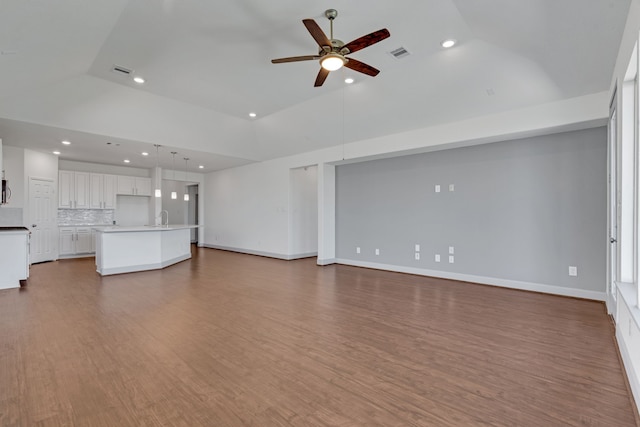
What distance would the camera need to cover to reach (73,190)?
8438 millimetres

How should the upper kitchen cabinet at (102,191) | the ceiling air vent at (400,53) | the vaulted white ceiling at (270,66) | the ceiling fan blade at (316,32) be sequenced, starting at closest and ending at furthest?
the ceiling fan blade at (316,32) < the vaulted white ceiling at (270,66) < the ceiling air vent at (400,53) < the upper kitchen cabinet at (102,191)

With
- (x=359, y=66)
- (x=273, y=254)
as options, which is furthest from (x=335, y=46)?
(x=273, y=254)

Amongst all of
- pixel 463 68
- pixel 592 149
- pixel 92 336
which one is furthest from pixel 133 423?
pixel 592 149

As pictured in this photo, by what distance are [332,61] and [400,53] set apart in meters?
1.45

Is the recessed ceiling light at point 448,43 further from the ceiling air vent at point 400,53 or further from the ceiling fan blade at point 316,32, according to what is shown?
the ceiling fan blade at point 316,32

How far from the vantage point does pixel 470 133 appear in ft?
16.7

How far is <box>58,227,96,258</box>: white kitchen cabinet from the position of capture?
834 cm

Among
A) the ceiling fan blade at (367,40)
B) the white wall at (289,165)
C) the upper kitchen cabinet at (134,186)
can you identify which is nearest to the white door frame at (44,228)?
the upper kitchen cabinet at (134,186)

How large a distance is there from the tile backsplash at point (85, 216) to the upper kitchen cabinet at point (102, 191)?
0.31 m

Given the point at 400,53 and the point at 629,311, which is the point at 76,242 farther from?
the point at 629,311

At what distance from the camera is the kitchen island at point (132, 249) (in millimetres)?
6061

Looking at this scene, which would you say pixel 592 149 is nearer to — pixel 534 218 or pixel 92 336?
pixel 534 218

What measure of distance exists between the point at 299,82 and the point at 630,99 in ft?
13.0

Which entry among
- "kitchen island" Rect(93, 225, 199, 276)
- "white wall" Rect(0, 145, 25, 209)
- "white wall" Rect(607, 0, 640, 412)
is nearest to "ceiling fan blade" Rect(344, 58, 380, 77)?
"white wall" Rect(607, 0, 640, 412)
